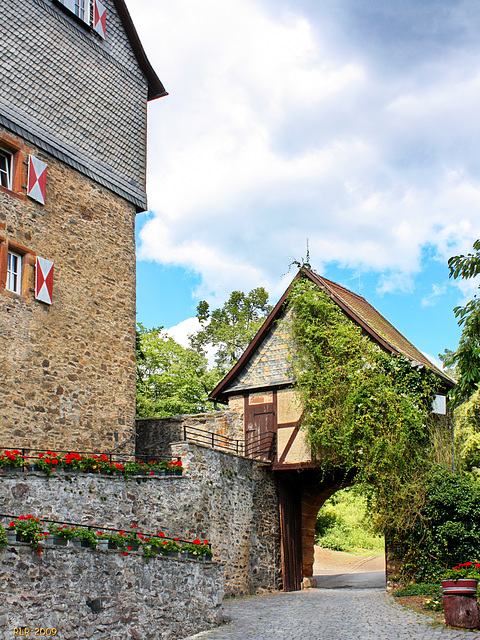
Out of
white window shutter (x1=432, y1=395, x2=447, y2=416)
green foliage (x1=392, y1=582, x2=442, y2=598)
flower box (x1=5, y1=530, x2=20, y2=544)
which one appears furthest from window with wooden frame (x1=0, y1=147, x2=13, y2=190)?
green foliage (x1=392, y1=582, x2=442, y2=598)

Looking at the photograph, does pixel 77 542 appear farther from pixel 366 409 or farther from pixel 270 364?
pixel 270 364

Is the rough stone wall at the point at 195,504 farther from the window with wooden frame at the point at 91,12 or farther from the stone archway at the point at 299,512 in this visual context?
the window with wooden frame at the point at 91,12

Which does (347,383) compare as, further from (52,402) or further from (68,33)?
(68,33)

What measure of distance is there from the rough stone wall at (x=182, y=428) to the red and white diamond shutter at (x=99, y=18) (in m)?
10.1

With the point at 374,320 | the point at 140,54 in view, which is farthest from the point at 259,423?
the point at 140,54

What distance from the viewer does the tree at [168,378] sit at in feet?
86.8

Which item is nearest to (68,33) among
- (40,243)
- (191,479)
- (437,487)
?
(40,243)

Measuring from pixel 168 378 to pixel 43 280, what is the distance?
1449 centimetres

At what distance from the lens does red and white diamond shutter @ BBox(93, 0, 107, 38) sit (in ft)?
52.6

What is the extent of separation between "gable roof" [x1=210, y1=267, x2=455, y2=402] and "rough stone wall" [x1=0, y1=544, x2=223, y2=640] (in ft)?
25.8

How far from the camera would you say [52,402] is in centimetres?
1308

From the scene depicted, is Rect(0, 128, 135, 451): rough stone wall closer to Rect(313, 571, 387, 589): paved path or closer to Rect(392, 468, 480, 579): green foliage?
Rect(392, 468, 480, 579): green foliage

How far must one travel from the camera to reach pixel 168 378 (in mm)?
27453

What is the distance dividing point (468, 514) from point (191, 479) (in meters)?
5.81
